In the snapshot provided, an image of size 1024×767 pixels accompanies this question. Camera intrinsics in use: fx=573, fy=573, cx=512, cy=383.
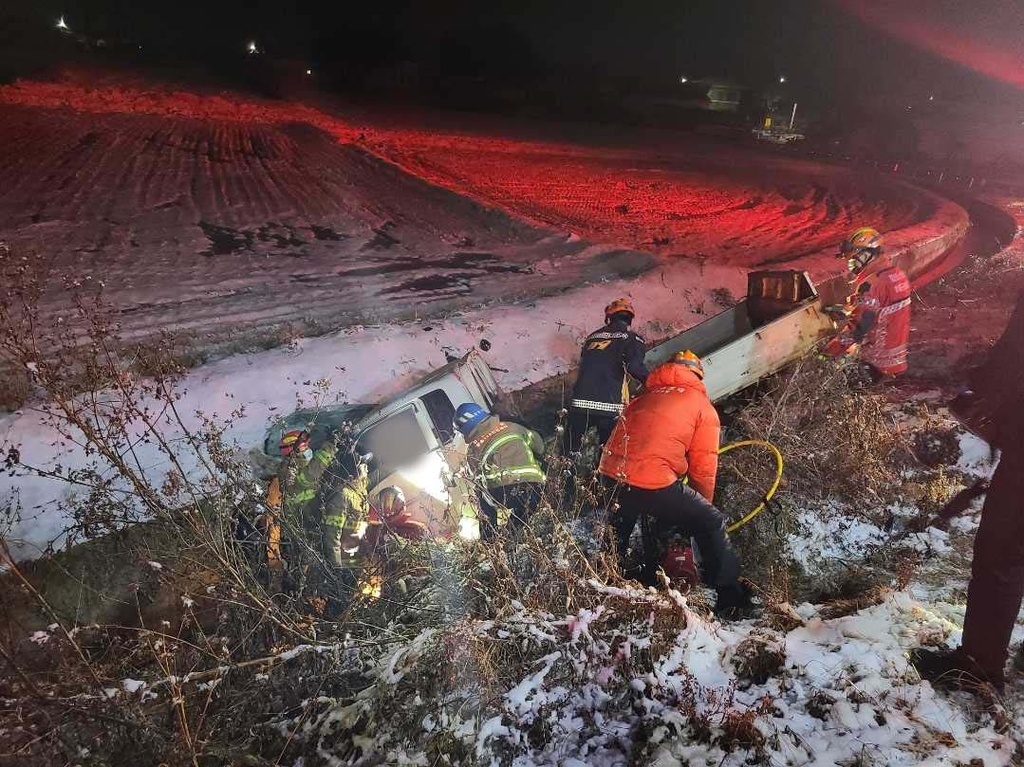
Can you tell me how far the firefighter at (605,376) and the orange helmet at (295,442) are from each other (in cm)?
209

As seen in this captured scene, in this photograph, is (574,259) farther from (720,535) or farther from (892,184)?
(892,184)

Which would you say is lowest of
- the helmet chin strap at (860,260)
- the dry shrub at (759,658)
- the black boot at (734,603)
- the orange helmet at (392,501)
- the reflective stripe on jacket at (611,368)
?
the black boot at (734,603)

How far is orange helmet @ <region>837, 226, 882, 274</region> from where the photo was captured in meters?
5.39

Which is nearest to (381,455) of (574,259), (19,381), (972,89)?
(19,381)

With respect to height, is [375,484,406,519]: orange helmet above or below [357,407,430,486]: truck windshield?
below

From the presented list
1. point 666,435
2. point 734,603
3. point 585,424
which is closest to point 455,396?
point 585,424

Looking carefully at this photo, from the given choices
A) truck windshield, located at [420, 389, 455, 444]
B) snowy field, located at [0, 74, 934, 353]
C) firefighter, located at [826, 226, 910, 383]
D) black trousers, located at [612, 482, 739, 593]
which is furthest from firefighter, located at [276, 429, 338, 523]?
firefighter, located at [826, 226, 910, 383]

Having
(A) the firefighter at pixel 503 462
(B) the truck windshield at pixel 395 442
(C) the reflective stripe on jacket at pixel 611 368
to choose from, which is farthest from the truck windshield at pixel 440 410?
(C) the reflective stripe on jacket at pixel 611 368

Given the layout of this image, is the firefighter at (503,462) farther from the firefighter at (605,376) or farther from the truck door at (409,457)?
the firefighter at (605,376)

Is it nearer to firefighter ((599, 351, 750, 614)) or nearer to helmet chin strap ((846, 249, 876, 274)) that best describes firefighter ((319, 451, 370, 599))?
firefighter ((599, 351, 750, 614))

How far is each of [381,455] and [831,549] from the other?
10.9 feet

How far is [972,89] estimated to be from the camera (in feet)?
128

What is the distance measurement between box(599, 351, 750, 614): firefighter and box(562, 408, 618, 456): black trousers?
121 centimetres

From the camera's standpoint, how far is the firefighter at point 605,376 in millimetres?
4820
